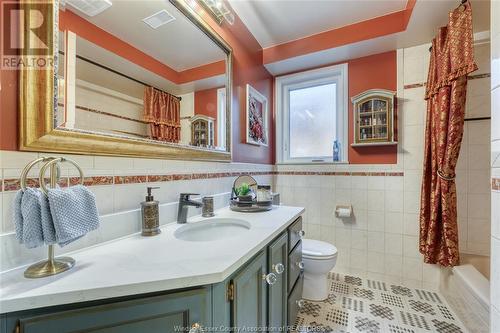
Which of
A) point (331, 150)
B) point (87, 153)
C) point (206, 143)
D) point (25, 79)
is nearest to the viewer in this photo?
point (25, 79)

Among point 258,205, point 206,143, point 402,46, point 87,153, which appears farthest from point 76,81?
point 402,46

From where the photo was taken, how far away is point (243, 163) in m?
2.03

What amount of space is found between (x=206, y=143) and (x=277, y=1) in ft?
4.30

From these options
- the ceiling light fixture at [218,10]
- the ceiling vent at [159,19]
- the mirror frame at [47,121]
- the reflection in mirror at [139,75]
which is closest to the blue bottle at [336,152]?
the reflection in mirror at [139,75]

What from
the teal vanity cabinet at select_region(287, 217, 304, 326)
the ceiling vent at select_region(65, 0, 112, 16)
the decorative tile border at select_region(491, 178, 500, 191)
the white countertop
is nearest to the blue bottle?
the teal vanity cabinet at select_region(287, 217, 304, 326)

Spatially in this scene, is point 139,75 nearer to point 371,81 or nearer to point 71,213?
point 71,213

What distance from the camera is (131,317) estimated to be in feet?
1.84

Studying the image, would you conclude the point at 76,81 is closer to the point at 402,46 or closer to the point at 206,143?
the point at 206,143

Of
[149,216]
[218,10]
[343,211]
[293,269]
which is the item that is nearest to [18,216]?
[149,216]

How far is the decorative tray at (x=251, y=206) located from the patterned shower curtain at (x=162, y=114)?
612mm

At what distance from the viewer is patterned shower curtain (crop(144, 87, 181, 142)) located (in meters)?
1.14

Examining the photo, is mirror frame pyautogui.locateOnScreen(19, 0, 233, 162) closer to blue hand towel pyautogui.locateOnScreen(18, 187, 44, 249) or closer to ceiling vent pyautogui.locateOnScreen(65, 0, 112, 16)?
ceiling vent pyautogui.locateOnScreen(65, 0, 112, 16)

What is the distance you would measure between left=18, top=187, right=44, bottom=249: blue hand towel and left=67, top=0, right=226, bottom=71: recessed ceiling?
28.4 inches

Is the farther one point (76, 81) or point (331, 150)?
point (331, 150)
